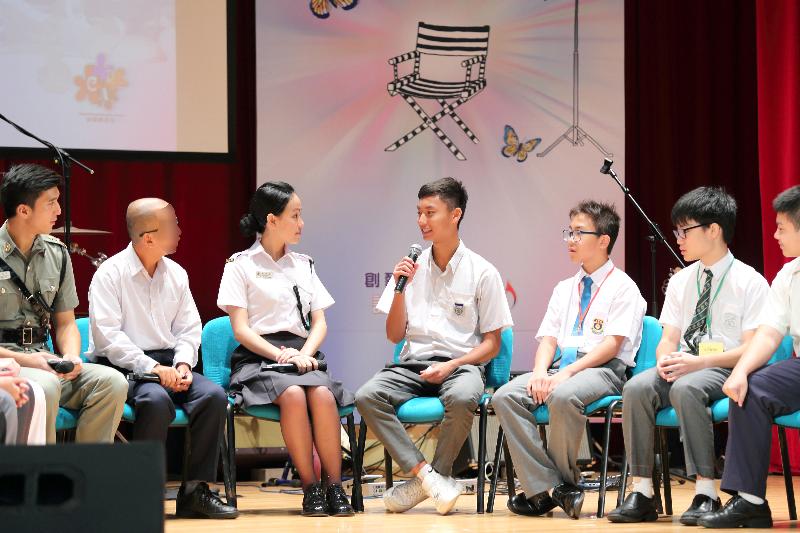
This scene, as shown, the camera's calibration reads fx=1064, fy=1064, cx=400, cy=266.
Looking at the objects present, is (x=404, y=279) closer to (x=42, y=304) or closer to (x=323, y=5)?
(x=42, y=304)

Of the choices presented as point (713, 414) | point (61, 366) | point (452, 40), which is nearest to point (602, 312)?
point (713, 414)

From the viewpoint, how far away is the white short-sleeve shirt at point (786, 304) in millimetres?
3896

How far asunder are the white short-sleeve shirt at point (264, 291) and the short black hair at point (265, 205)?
85mm

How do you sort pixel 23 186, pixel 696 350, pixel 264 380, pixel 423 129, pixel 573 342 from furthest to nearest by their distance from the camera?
pixel 423 129 → pixel 573 342 → pixel 264 380 → pixel 696 350 → pixel 23 186

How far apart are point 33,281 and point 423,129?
2897mm

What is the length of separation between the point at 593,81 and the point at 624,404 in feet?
9.83

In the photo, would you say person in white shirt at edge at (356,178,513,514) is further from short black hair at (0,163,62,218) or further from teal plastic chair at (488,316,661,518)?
short black hair at (0,163,62,218)

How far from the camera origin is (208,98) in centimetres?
595

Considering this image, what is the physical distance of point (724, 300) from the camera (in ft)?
13.5

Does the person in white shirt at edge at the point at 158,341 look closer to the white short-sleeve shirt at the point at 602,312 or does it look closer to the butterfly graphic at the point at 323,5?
the white short-sleeve shirt at the point at 602,312

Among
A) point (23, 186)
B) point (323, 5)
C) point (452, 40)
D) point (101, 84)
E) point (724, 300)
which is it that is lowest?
point (724, 300)

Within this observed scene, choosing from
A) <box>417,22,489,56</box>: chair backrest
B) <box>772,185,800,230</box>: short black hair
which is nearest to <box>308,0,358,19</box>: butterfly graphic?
<box>417,22,489,56</box>: chair backrest

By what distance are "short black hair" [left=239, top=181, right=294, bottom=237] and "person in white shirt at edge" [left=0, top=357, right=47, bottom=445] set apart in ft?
4.33

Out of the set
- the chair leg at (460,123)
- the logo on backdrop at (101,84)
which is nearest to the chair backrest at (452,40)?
the chair leg at (460,123)
